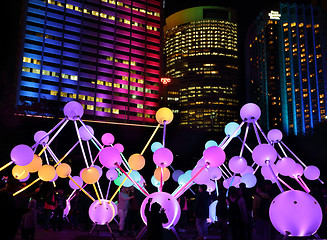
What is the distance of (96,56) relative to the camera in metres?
81.2

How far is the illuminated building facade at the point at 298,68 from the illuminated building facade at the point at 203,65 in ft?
81.0

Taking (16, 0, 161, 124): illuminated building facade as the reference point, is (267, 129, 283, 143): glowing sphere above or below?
below

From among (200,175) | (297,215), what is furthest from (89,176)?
(297,215)

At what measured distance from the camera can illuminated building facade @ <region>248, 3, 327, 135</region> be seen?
297 ft

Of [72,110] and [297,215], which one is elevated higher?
[72,110]

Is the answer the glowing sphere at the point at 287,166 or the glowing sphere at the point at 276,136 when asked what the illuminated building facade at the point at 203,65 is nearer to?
the glowing sphere at the point at 276,136

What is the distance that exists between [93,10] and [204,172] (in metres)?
81.5

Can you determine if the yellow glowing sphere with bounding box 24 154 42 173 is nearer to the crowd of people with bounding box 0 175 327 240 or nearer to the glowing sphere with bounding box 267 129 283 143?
the crowd of people with bounding box 0 175 327 240

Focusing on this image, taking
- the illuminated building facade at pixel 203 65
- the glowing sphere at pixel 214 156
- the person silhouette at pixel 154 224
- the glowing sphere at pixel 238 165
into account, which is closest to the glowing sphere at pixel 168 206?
the glowing sphere at pixel 214 156

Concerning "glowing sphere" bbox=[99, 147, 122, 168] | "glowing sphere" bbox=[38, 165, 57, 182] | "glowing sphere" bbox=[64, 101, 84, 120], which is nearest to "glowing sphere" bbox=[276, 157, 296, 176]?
"glowing sphere" bbox=[99, 147, 122, 168]

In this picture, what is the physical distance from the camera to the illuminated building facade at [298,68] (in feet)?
297

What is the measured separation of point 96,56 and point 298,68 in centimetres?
6058

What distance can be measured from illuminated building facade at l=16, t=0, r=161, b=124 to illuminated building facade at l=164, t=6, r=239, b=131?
4146 centimetres

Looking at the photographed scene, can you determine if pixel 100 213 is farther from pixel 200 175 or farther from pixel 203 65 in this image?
pixel 203 65
